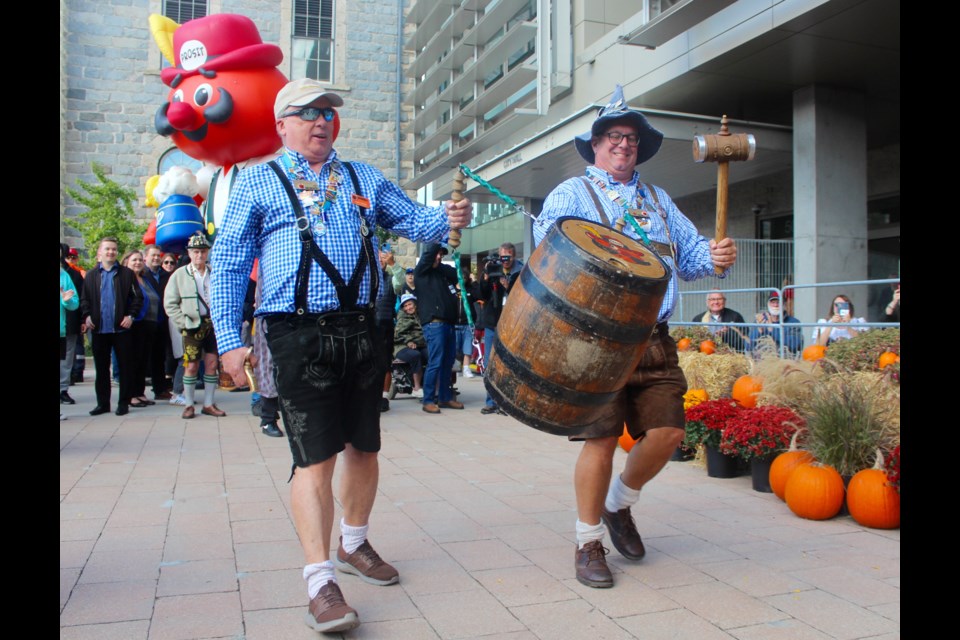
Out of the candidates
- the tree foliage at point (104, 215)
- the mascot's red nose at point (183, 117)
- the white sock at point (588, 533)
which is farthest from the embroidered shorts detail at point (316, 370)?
the tree foliage at point (104, 215)

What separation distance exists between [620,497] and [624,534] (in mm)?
173

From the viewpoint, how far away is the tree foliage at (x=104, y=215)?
22.0 m

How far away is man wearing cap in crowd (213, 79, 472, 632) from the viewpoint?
3135 mm

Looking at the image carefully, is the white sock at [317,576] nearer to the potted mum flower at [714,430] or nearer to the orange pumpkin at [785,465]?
the orange pumpkin at [785,465]

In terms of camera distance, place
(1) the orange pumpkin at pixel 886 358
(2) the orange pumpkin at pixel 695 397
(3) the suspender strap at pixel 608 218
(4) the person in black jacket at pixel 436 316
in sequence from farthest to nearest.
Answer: (4) the person in black jacket at pixel 436 316, (2) the orange pumpkin at pixel 695 397, (1) the orange pumpkin at pixel 886 358, (3) the suspender strap at pixel 608 218

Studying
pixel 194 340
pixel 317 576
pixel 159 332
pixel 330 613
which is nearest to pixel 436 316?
pixel 194 340

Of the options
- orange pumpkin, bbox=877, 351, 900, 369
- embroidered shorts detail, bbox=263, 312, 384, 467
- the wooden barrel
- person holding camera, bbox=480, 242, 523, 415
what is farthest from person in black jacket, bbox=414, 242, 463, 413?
the wooden barrel

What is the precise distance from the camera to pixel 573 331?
297cm

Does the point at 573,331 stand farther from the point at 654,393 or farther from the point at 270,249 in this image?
the point at 270,249

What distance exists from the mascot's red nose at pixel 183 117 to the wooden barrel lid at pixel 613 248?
25.3 feet

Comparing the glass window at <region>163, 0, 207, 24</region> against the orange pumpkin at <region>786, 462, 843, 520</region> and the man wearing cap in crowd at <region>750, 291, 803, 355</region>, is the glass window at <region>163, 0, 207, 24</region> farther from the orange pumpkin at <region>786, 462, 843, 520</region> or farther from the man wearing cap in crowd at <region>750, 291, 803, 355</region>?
the orange pumpkin at <region>786, 462, 843, 520</region>
